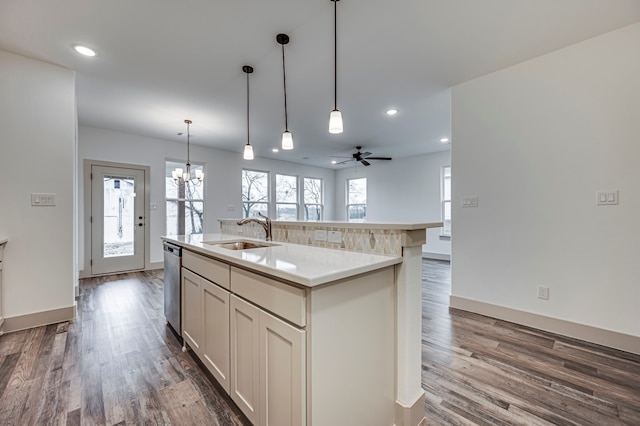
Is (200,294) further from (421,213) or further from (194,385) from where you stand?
(421,213)

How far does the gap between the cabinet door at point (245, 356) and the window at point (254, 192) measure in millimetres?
5475

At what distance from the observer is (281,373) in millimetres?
1150

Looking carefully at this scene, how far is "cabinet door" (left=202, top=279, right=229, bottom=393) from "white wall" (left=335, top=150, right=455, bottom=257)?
5.81 meters

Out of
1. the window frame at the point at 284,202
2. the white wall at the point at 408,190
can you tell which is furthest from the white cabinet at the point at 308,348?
the window frame at the point at 284,202

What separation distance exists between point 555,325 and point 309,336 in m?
2.71

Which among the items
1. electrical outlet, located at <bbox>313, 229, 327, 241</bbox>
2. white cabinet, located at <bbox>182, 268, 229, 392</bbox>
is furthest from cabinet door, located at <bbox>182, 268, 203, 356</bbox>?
electrical outlet, located at <bbox>313, 229, 327, 241</bbox>

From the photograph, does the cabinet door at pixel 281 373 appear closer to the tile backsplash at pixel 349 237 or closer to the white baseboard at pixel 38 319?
the tile backsplash at pixel 349 237

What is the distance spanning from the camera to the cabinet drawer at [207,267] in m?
1.62

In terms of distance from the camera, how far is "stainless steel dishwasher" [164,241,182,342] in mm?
2323

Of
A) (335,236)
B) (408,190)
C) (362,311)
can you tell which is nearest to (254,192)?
(408,190)

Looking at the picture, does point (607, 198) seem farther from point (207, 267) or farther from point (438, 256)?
point (438, 256)

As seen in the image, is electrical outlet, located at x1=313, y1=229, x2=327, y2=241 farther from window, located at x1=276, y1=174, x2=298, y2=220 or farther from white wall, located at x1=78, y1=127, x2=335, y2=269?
window, located at x1=276, y1=174, x2=298, y2=220

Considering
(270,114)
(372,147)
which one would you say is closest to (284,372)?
(270,114)

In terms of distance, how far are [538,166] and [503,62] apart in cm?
109
